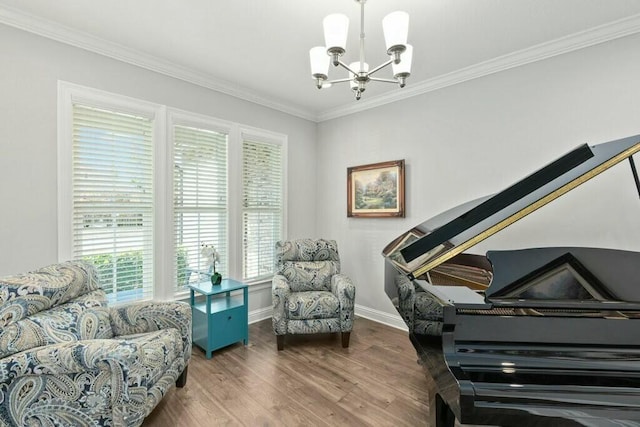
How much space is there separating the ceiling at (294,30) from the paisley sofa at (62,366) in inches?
74.7

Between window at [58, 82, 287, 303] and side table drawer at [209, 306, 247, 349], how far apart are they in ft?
1.96

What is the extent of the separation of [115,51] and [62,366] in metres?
2.51

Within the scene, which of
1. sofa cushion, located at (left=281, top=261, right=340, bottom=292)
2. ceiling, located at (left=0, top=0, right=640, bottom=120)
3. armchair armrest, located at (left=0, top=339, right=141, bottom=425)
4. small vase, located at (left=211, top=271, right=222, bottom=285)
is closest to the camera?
armchair armrest, located at (left=0, top=339, right=141, bottom=425)

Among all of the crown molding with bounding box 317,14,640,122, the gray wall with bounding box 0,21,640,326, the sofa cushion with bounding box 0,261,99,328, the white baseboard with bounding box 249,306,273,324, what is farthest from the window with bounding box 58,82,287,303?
the crown molding with bounding box 317,14,640,122

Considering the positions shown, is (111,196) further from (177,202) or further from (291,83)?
(291,83)

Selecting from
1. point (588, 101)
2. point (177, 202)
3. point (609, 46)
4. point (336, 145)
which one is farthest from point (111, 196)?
point (609, 46)

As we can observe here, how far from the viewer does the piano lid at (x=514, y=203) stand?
1.41 m

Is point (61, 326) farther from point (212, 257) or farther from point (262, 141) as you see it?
point (262, 141)

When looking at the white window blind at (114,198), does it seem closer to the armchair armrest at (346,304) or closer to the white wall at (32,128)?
the white wall at (32,128)

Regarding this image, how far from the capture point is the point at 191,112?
3.07 metres

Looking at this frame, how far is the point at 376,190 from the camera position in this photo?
366 cm

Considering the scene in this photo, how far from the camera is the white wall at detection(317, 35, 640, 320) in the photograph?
2273 mm

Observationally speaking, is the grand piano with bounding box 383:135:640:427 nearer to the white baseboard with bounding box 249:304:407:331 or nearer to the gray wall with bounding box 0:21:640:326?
the gray wall with bounding box 0:21:640:326

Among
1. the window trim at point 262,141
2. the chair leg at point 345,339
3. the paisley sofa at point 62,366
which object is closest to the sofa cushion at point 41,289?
the paisley sofa at point 62,366
